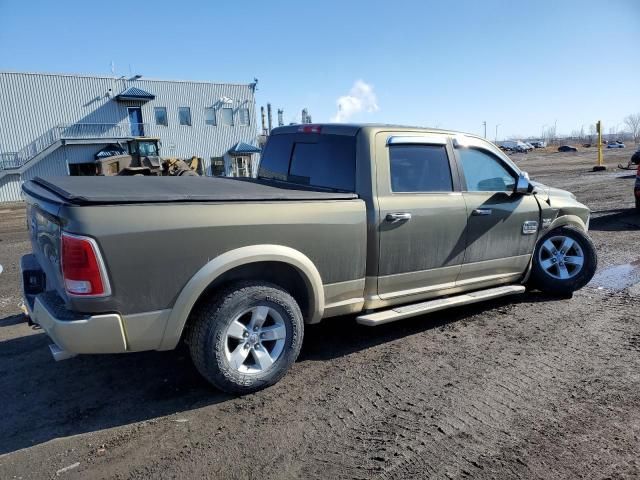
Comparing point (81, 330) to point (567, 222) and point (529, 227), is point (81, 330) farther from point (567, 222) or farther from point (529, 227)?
point (567, 222)

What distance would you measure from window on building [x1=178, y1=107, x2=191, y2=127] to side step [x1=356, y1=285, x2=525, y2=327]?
39.6 metres

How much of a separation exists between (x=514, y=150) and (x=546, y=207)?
86049 millimetres

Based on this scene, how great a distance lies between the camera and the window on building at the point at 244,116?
43.5 meters

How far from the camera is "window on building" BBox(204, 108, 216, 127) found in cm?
4181

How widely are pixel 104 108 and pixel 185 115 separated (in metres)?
6.39

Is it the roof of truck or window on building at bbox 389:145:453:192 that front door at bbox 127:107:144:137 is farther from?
window on building at bbox 389:145:453:192

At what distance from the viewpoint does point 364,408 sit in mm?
3332

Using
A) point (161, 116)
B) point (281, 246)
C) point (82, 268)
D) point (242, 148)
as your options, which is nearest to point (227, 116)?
point (242, 148)

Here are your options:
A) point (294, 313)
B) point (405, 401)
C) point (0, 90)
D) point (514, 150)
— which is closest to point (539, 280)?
point (405, 401)

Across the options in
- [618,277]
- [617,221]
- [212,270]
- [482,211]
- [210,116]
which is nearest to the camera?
[212,270]

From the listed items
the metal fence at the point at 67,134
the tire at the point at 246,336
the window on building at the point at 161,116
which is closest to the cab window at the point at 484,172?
the tire at the point at 246,336

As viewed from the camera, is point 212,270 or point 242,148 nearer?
point 212,270

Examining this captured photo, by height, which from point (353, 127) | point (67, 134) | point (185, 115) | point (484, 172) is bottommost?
point (484, 172)

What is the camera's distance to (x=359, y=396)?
137 inches
